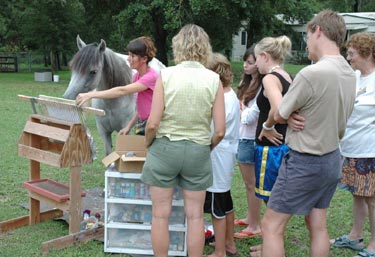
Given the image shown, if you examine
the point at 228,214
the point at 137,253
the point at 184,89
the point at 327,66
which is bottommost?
the point at 137,253

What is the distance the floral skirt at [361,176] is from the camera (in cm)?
360

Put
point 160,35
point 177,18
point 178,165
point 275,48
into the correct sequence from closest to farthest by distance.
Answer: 1. point 178,165
2. point 275,48
3. point 177,18
4. point 160,35

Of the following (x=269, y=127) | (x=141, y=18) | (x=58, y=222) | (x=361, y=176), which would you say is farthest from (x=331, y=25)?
(x=141, y=18)

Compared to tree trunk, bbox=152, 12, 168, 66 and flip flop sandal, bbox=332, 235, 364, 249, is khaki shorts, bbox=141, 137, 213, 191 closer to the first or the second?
flip flop sandal, bbox=332, 235, 364, 249

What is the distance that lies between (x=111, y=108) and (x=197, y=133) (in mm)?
2343

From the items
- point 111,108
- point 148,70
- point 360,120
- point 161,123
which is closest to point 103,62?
point 111,108

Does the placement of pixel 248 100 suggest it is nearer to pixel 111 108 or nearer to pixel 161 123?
pixel 161 123

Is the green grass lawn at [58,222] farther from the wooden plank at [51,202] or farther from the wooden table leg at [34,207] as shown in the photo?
the wooden plank at [51,202]

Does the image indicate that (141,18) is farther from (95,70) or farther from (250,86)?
(250,86)

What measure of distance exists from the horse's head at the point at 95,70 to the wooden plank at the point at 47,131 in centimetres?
43

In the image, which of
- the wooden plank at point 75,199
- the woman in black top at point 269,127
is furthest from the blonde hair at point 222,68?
the wooden plank at point 75,199

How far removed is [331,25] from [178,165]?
4.25 ft

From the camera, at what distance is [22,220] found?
166 inches

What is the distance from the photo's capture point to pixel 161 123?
2924 mm
